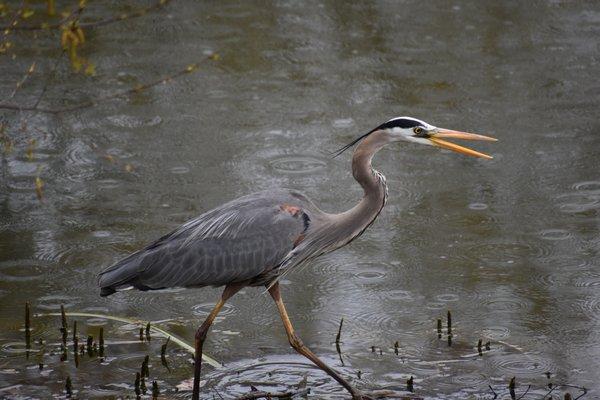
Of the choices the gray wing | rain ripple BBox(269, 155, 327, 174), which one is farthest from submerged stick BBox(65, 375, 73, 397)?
rain ripple BBox(269, 155, 327, 174)

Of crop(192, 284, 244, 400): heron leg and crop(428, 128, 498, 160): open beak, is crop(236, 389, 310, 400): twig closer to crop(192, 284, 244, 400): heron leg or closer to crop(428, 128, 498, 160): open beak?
crop(192, 284, 244, 400): heron leg

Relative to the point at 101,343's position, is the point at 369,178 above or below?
above

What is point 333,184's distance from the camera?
8305mm

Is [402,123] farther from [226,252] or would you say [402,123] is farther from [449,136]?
[226,252]

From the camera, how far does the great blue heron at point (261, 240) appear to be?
5.67m

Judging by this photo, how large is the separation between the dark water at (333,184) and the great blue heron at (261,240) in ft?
1.51

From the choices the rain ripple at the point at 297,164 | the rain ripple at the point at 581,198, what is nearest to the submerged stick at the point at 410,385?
the rain ripple at the point at 581,198

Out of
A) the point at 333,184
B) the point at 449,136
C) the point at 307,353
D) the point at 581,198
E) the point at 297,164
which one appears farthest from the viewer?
the point at 297,164

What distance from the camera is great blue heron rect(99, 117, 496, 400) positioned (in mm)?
5672

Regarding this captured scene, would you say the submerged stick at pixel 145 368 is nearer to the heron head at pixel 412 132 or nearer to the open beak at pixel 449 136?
the heron head at pixel 412 132

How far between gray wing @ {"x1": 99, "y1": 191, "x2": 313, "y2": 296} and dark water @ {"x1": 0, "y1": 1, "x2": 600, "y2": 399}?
48cm

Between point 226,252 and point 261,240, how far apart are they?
0.62 ft

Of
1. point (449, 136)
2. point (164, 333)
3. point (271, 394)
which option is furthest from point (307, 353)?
point (449, 136)

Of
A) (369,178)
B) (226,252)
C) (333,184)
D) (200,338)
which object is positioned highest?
(369,178)
